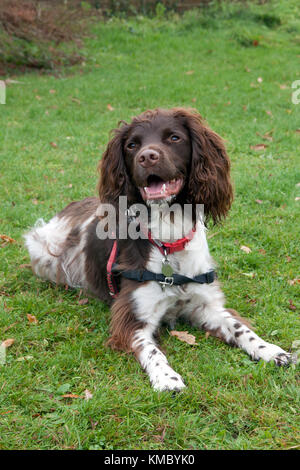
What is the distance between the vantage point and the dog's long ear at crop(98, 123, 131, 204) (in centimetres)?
354

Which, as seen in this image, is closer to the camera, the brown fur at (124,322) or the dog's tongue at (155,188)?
the dog's tongue at (155,188)

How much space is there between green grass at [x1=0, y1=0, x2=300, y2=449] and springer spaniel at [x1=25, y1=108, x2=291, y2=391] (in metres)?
0.13

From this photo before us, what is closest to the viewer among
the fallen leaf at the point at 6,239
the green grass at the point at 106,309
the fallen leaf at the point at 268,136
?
the green grass at the point at 106,309

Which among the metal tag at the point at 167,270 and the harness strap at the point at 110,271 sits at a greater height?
the metal tag at the point at 167,270

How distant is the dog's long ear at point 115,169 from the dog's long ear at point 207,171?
457 mm

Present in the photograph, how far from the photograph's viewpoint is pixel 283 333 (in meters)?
3.38

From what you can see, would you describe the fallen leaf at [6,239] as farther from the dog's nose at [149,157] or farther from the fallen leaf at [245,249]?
the dog's nose at [149,157]

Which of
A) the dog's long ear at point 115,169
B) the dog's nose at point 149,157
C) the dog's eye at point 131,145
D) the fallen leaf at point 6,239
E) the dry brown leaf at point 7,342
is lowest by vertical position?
the fallen leaf at point 6,239

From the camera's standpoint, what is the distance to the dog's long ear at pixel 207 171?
3367 millimetres

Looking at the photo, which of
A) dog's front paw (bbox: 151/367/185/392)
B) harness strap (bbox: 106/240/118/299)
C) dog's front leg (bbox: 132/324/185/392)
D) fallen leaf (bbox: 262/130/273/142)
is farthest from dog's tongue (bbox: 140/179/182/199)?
fallen leaf (bbox: 262/130/273/142)

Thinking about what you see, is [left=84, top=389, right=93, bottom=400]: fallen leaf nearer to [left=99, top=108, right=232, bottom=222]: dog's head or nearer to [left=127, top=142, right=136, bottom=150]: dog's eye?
[left=99, top=108, right=232, bottom=222]: dog's head

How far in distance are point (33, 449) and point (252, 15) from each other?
1459 cm
